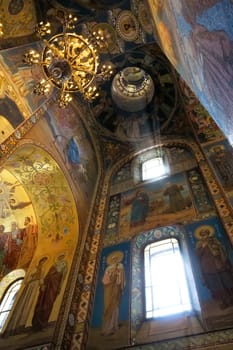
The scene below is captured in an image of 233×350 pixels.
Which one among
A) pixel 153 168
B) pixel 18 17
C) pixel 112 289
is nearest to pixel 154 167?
pixel 153 168

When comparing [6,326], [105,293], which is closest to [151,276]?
[105,293]

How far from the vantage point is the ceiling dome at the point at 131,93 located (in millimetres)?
12648

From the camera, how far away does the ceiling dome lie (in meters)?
12.6

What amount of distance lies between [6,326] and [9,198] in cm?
361

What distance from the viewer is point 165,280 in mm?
6098

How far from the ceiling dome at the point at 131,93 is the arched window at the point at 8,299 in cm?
799

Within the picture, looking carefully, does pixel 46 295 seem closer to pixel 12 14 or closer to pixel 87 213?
pixel 87 213

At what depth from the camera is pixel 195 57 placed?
2832mm

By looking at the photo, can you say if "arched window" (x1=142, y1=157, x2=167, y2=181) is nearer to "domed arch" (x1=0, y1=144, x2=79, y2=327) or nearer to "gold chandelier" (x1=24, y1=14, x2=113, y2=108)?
"domed arch" (x1=0, y1=144, x2=79, y2=327)

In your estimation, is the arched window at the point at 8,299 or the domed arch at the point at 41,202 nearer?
the arched window at the point at 8,299

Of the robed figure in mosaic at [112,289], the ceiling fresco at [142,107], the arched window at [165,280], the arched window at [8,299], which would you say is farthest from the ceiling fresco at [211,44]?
the ceiling fresco at [142,107]

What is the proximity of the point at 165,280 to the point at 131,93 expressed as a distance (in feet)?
28.7

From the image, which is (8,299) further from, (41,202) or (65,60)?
(65,60)

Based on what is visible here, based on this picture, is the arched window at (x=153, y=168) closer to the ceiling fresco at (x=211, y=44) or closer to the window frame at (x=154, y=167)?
the window frame at (x=154, y=167)
